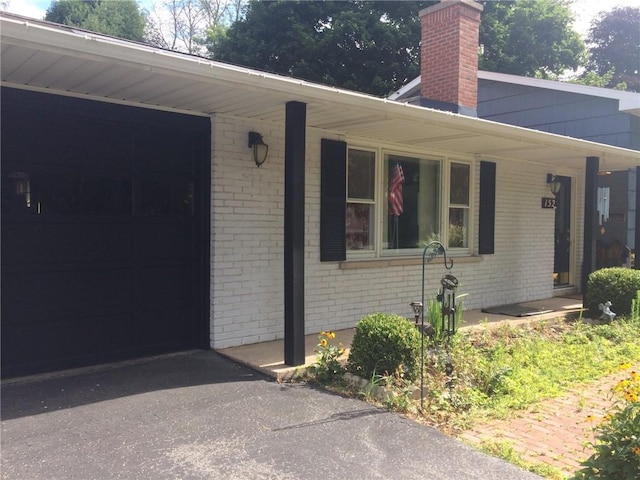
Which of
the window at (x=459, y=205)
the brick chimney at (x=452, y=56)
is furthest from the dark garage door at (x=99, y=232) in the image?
the brick chimney at (x=452, y=56)

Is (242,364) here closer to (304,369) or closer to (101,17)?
(304,369)

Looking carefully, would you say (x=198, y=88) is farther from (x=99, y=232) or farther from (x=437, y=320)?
(x=437, y=320)

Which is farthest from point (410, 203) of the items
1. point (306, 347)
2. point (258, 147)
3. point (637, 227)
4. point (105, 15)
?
point (105, 15)

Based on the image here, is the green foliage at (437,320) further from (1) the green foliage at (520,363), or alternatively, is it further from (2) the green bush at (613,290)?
(2) the green bush at (613,290)

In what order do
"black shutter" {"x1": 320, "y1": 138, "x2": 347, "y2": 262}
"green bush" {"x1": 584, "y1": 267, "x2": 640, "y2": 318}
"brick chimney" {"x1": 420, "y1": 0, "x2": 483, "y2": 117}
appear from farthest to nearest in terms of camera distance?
"brick chimney" {"x1": 420, "y1": 0, "x2": 483, "y2": 117}
"green bush" {"x1": 584, "y1": 267, "x2": 640, "y2": 318}
"black shutter" {"x1": 320, "y1": 138, "x2": 347, "y2": 262}

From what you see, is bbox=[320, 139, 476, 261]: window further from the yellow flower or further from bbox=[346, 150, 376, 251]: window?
the yellow flower

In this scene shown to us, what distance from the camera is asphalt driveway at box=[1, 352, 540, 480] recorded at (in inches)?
128

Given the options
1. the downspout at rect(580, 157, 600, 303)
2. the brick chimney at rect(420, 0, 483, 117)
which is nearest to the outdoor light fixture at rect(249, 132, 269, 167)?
the brick chimney at rect(420, 0, 483, 117)

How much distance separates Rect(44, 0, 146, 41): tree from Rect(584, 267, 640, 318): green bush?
2727 cm

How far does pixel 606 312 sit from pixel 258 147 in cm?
535

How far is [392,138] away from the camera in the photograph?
722cm

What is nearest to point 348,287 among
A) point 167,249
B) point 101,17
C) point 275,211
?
point 275,211

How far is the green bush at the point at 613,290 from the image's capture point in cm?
754

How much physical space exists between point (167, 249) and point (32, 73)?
212cm
